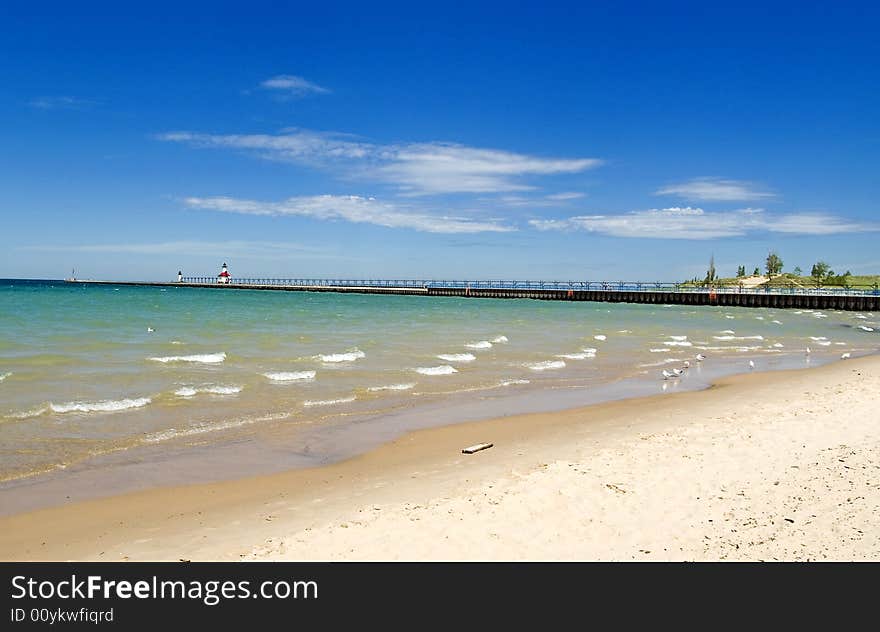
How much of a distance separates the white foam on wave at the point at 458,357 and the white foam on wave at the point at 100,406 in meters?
11.2

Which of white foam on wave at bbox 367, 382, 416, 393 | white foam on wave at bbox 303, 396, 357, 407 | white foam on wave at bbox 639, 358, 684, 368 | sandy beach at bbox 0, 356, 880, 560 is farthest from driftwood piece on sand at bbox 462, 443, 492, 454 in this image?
A: white foam on wave at bbox 639, 358, 684, 368

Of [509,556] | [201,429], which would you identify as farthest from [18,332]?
[509,556]

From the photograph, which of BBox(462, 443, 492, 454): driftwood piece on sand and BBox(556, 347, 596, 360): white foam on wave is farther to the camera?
BBox(556, 347, 596, 360): white foam on wave

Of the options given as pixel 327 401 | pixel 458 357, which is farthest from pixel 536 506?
pixel 458 357

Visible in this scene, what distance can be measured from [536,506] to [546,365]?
15328 mm

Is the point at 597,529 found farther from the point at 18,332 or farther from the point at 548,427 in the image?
the point at 18,332

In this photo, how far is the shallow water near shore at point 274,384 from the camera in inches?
409

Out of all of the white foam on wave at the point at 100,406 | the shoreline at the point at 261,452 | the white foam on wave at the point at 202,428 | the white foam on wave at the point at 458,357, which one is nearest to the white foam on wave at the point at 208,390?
the white foam on wave at the point at 100,406

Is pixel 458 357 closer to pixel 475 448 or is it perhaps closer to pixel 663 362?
pixel 663 362

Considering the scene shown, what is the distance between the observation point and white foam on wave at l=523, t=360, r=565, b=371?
21534 millimetres

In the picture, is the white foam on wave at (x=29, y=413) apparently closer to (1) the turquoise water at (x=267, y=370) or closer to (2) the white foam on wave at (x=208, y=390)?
(1) the turquoise water at (x=267, y=370)

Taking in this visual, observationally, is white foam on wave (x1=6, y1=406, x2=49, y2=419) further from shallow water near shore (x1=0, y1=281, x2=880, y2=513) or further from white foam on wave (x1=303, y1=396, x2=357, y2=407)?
white foam on wave (x1=303, y1=396, x2=357, y2=407)

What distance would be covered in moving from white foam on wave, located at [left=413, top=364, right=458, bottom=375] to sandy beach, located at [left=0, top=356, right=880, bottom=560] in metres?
8.35
